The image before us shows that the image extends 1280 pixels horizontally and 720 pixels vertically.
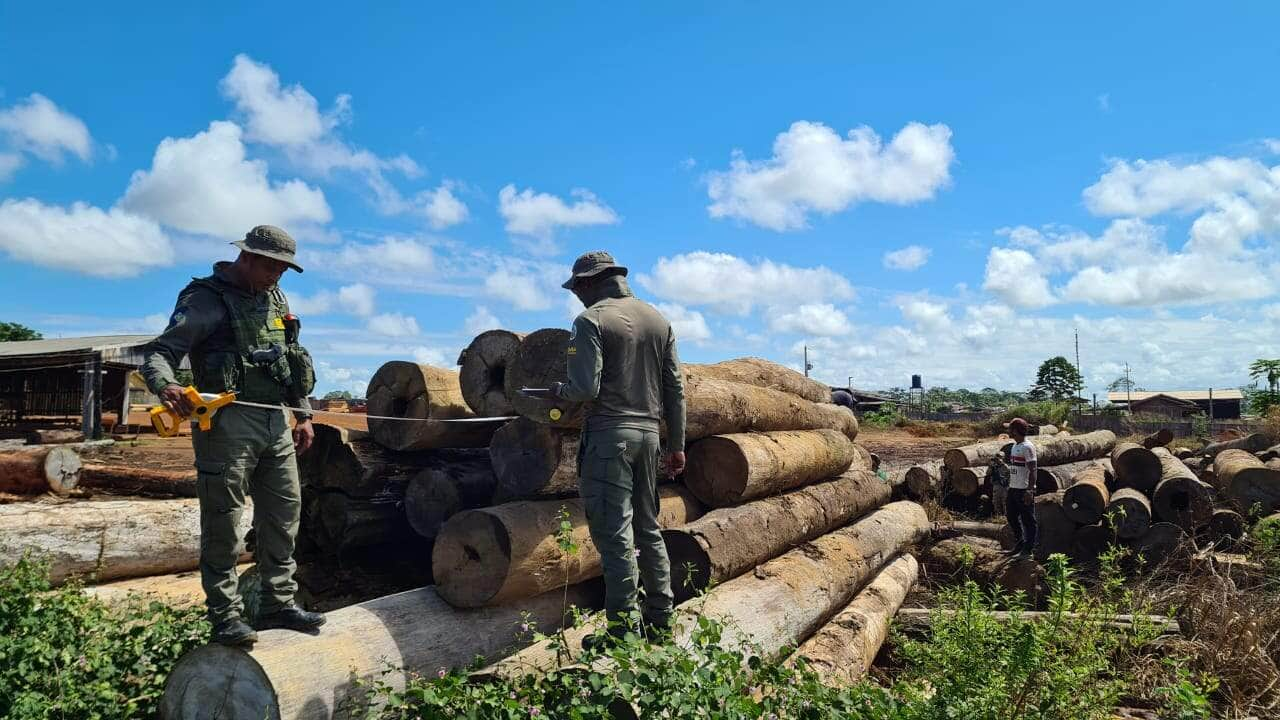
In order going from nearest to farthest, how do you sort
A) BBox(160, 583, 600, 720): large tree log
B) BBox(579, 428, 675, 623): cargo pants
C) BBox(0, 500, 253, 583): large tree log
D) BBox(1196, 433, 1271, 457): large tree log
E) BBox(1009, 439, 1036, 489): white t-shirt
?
BBox(160, 583, 600, 720): large tree log → BBox(579, 428, 675, 623): cargo pants → BBox(0, 500, 253, 583): large tree log → BBox(1009, 439, 1036, 489): white t-shirt → BBox(1196, 433, 1271, 457): large tree log

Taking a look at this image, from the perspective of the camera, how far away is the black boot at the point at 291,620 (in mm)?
3857

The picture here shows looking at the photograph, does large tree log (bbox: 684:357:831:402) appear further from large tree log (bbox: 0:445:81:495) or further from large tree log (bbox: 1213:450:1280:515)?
large tree log (bbox: 0:445:81:495)

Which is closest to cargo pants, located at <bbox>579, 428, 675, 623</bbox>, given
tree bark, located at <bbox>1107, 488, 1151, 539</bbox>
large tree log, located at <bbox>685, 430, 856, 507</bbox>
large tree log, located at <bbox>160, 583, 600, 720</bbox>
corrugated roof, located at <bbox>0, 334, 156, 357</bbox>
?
large tree log, located at <bbox>160, 583, 600, 720</bbox>

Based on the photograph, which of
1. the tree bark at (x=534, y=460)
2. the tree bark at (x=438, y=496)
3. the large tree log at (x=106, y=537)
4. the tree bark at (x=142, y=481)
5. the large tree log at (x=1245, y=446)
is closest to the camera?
the tree bark at (x=534, y=460)

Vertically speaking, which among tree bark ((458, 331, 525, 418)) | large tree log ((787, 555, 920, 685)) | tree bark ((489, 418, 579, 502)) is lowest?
large tree log ((787, 555, 920, 685))

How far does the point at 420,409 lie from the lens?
616 cm

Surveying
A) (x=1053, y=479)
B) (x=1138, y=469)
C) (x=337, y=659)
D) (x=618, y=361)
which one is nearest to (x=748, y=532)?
(x=618, y=361)

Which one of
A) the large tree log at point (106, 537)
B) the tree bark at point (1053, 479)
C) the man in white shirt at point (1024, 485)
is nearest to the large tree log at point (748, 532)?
the man in white shirt at point (1024, 485)

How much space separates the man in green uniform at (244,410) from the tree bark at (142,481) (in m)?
4.71

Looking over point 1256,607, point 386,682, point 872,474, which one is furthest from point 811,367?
point 386,682

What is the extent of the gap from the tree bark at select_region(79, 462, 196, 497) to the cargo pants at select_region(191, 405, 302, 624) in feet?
15.4

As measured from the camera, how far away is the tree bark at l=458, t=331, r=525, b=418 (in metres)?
5.67

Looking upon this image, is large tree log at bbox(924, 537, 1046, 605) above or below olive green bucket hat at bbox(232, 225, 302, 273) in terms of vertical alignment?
below

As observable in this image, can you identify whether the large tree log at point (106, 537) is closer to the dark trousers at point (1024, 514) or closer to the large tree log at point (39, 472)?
the large tree log at point (39, 472)
